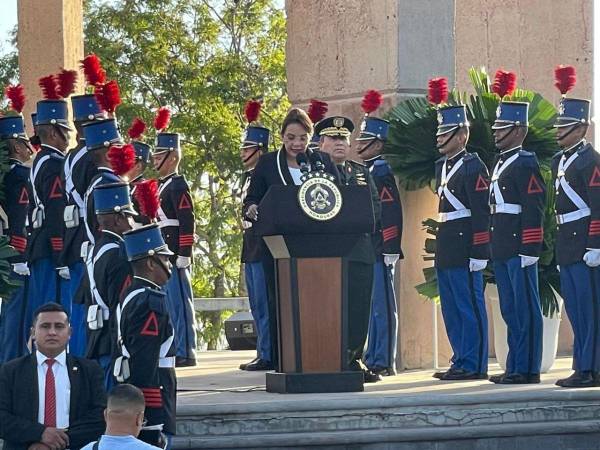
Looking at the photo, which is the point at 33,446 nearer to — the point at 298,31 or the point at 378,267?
the point at 378,267

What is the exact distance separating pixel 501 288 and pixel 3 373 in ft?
14.1

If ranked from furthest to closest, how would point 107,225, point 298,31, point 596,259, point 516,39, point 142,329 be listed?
point 516,39 → point 298,31 → point 596,259 → point 107,225 → point 142,329

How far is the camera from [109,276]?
934cm

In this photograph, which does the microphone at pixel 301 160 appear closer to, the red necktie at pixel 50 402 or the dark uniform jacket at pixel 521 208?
the dark uniform jacket at pixel 521 208

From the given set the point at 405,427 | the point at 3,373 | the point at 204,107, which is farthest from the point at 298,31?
the point at 204,107

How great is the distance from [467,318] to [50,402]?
4148 millimetres

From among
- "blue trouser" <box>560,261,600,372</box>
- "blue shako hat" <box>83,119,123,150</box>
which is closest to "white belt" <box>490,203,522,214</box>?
"blue trouser" <box>560,261,600,372</box>

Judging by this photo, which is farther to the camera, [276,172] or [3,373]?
[276,172]

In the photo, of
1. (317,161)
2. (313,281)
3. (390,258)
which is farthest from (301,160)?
(390,258)

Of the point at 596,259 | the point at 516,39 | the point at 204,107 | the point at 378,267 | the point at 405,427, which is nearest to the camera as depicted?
the point at 405,427

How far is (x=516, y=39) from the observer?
639 inches

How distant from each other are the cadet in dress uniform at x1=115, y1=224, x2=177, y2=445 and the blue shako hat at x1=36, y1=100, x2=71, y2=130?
2984 millimetres

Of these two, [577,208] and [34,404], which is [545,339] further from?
[34,404]

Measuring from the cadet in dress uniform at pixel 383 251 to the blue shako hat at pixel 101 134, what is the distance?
2480 millimetres
